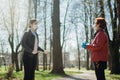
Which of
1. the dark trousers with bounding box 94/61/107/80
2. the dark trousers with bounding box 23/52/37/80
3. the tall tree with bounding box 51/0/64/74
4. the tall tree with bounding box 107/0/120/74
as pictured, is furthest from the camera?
the tall tree with bounding box 107/0/120/74

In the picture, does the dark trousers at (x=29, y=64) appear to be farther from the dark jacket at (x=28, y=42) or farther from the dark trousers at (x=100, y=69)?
the dark trousers at (x=100, y=69)

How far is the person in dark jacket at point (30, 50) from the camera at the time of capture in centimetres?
859

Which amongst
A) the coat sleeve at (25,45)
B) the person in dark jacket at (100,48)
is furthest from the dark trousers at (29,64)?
the person in dark jacket at (100,48)

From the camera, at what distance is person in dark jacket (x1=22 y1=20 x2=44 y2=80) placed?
8.59m

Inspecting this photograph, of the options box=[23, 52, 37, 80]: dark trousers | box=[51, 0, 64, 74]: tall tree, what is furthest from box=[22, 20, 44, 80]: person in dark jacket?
box=[51, 0, 64, 74]: tall tree

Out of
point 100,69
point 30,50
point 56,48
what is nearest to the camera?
point 100,69

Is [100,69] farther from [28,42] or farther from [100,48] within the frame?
[28,42]

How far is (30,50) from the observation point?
8602 mm

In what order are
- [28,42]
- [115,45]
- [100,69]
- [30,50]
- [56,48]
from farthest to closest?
[115,45] → [56,48] → [28,42] → [30,50] → [100,69]

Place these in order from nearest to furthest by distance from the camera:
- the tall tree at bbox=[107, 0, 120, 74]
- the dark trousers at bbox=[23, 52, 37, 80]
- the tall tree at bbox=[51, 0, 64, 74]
Answer: the dark trousers at bbox=[23, 52, 37, 80] → the tall tree at bbox=[51, 0, 64, 74] → the tall tree at bbox=[107, 0, 120, 74]

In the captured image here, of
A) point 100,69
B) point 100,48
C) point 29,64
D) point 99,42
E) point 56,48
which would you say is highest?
point 56,48

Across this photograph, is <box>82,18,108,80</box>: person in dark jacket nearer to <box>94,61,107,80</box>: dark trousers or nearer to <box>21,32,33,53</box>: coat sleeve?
<box>94,61,107,80</box>: dark trousers

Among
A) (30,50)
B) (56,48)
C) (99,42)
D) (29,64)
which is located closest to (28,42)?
(30,50)

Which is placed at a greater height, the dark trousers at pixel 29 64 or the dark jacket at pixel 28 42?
the dark jacket at pixel 28 42
